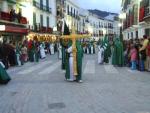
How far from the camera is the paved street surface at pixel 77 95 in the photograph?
1036cm

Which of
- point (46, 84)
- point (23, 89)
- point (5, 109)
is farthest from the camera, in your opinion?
point (46, 84)

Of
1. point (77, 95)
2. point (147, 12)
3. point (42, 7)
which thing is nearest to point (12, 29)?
point (147, 12)

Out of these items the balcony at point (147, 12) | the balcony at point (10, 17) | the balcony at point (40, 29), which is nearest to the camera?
the balcony at point (147, 12)

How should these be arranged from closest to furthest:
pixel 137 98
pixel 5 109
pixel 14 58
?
pixel 5 109 < pixel 137 98 < pixel 14 58

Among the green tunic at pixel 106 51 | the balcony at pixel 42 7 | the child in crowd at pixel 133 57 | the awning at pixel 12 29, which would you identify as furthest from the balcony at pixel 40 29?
the child in crowd at pixel 133 57

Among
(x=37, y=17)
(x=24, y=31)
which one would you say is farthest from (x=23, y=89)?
(x=37, y=17)

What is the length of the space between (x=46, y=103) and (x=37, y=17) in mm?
41265

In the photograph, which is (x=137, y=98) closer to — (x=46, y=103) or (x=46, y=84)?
(x=46, y=103)

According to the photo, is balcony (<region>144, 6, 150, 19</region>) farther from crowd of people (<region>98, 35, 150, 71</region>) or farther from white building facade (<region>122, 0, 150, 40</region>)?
crowd of people (<region>98, 35, 150, 71</region>)

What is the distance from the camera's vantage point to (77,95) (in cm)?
1243

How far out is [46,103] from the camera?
1112 cm

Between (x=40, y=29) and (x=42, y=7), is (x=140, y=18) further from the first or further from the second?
(x=42, y=7)

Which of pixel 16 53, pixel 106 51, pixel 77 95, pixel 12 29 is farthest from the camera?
pixel 12 29

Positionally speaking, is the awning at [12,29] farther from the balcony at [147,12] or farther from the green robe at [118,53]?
the green robe at [118,53]
